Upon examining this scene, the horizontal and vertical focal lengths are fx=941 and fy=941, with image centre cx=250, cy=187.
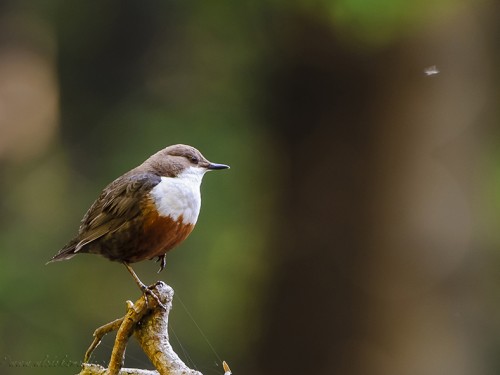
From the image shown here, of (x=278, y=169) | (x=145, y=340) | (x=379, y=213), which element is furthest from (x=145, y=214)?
(x=278, y=169)

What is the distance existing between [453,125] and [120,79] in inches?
147

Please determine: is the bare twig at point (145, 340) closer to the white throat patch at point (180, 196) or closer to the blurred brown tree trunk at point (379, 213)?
the white throat patch at point (180, 196)

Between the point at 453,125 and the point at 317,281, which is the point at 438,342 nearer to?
the point at 317,281

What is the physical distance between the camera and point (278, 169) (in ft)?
24.3

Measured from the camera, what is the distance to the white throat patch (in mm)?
2663

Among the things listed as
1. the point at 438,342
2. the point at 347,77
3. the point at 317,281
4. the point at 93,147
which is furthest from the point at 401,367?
the point at 93,147

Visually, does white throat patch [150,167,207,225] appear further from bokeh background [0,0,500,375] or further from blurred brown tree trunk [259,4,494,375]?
blurred brown tree trunk [259,4,494,375]

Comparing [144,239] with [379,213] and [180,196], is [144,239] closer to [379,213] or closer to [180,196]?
[180,196]

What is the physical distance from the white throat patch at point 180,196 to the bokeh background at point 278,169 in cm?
348

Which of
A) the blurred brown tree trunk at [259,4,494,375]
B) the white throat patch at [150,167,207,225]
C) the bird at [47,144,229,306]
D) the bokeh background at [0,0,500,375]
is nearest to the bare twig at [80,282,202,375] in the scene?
the bird at [47,144,229,306]

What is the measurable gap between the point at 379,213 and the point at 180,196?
4.17m

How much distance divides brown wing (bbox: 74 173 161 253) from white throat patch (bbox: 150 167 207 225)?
0.04 m

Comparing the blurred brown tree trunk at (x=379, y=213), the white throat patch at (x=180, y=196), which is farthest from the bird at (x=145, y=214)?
the blurred brown tree trunk at (x=379, y=213)

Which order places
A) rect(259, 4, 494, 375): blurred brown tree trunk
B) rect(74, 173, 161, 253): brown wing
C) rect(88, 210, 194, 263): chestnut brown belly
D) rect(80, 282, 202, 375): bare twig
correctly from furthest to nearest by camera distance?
rect(259, 4, 494, 375): blurred brown tree trunk < rect(74, 173, 161, 253): brown wing < rect(88, 210, 194, 263): chestnut brown belly < rect(80, 282, 202, 375): bare twig
